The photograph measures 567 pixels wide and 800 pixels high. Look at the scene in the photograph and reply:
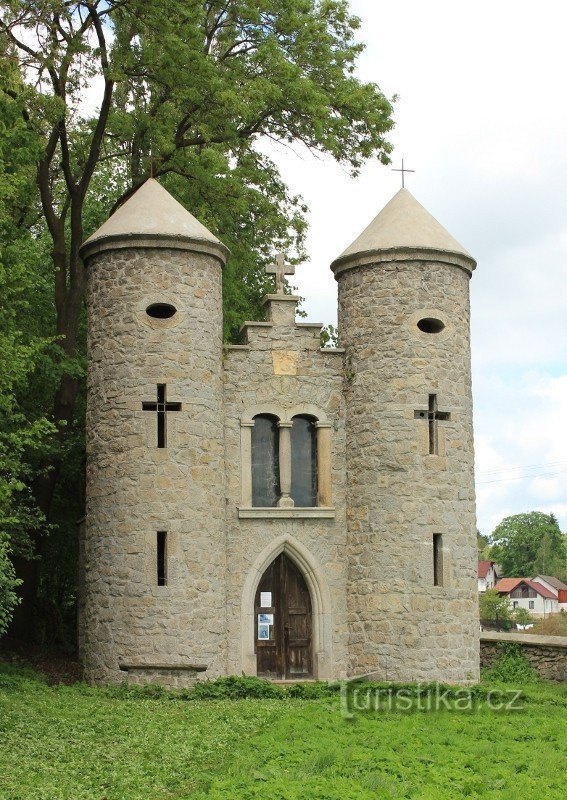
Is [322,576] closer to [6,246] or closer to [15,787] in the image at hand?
[6,246]

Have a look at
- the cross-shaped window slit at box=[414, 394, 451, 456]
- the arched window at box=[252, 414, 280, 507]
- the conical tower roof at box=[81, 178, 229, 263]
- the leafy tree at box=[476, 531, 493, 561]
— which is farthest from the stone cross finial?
the leafy tree at box=[476, 531, 493, 561]

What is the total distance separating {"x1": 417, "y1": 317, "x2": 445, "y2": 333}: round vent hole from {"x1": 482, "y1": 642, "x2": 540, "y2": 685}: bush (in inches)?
222

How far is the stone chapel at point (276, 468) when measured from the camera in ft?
59.7

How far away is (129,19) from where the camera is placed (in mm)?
22172

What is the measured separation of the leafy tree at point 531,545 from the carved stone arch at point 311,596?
77608 mm

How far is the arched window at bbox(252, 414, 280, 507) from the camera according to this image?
776 inches

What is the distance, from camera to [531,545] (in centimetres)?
9712

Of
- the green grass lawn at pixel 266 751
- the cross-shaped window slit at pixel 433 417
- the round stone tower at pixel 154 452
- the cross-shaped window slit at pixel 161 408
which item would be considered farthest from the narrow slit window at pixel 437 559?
the cross-shaped window slit at pixel 161 408

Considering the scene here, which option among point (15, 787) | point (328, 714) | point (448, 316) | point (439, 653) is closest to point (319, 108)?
point (448, 316)

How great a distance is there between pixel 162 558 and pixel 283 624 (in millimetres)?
2485

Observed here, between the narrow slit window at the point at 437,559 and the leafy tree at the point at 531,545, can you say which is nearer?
the narrow slit window at the point at 437,559

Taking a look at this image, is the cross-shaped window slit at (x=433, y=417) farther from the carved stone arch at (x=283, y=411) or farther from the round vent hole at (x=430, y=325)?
the carved stone arch at (x=283, y=411)

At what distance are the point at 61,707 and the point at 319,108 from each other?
1216 centimetres

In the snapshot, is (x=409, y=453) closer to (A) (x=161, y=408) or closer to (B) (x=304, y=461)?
(B) (x=304, y=461)
